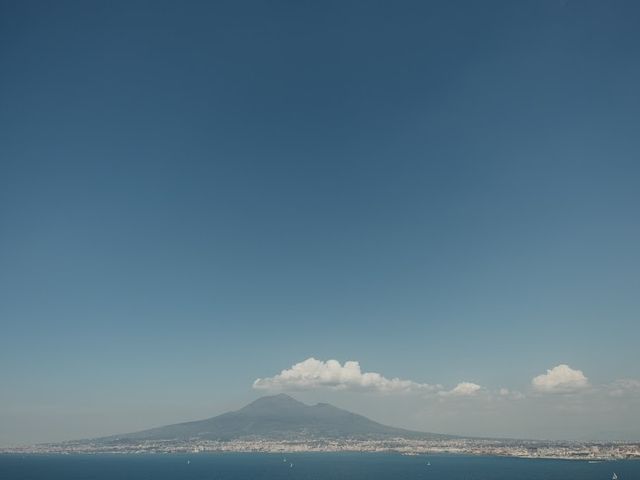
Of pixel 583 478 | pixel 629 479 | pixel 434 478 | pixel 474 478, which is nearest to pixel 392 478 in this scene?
pixel 434 478

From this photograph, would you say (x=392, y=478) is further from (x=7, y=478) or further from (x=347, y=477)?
(x=7, y=478)

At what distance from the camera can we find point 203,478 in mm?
156125

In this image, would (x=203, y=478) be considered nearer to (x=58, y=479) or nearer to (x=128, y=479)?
(x=128, y=479)

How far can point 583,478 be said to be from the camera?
138125mm

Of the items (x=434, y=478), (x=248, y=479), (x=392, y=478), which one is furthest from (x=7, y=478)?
(x=434, y=478)

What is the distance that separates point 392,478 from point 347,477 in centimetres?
1489

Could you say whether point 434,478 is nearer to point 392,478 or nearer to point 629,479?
point 392,478

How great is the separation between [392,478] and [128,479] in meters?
86.8

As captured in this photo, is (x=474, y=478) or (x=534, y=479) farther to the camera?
(x=474, y=478)

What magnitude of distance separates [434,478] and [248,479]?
61.7 metres

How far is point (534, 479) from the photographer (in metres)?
138

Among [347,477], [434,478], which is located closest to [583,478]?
[434,478]

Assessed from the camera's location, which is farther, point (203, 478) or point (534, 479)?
point (203, 478)

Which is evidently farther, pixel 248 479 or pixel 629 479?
pixel 248 479
